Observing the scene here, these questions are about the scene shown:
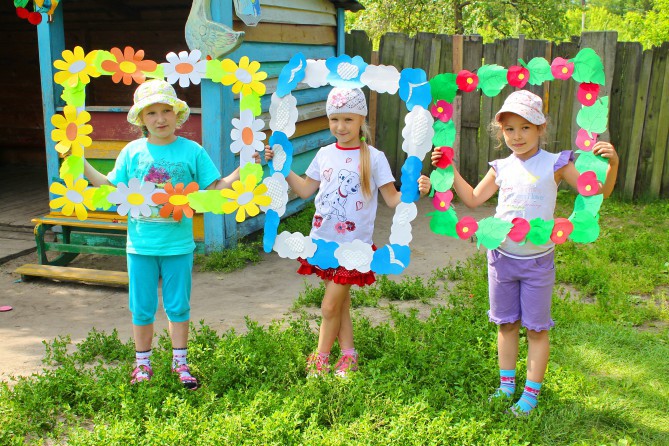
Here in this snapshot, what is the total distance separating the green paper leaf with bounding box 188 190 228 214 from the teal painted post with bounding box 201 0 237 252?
106 inches

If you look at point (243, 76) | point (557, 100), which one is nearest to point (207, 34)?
point (243, 76)


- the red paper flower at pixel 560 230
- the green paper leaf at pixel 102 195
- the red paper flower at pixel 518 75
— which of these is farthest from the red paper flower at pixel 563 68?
the green paper leaf at pixel 102 195

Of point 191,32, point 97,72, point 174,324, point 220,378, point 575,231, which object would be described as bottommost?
point 220,378

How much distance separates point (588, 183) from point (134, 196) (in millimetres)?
2285

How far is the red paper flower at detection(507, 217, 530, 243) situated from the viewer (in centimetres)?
319

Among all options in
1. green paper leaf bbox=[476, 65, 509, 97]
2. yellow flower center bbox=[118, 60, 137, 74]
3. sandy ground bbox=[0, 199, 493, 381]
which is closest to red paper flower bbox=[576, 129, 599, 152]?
green paper leaf bbox=[476, 65, 509, 97]

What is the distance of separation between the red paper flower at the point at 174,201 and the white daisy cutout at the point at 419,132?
1.18m

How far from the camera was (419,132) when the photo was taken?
11.2 feet

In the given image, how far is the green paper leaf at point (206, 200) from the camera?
11.6ft

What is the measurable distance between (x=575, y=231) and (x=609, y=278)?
256cm

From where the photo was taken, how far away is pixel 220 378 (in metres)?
3.64

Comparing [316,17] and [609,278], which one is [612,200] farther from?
[316,17]

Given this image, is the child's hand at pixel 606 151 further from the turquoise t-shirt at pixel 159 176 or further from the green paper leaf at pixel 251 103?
the turquoise t-shirt at pixel 159 176

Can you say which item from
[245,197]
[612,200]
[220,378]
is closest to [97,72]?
[245,197]
